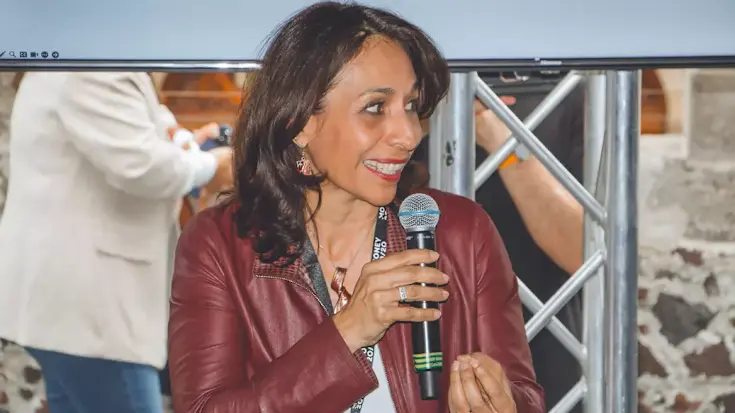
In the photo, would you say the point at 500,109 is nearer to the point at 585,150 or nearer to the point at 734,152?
the point at 585,150

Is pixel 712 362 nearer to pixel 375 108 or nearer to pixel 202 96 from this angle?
pixel 375 108

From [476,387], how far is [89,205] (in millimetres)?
1352

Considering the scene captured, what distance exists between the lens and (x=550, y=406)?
2377mm

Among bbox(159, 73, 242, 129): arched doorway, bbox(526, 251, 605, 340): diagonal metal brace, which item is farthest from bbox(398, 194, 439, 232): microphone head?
bbox(159, 73, 242, 129): arched doorway

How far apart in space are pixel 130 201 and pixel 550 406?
137 centimetres

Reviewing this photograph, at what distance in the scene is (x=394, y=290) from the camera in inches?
51.1

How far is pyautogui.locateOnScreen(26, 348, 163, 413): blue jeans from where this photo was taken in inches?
89.0

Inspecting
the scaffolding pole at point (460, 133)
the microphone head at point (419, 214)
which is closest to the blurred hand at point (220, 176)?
the scaffolding pole at point (460, 133)

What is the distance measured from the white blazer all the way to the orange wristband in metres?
0.89

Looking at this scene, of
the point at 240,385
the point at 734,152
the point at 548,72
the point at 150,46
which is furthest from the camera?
the point at 734,152

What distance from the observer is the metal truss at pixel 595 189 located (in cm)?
205

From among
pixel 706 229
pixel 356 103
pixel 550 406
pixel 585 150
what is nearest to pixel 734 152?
pixel 706 229

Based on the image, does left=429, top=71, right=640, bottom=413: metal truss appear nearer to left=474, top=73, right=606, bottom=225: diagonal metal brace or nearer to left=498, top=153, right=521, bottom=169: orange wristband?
left=474, top=73, right=606, bottom=225: diagonal metal brace

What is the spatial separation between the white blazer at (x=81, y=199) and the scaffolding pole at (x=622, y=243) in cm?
115
